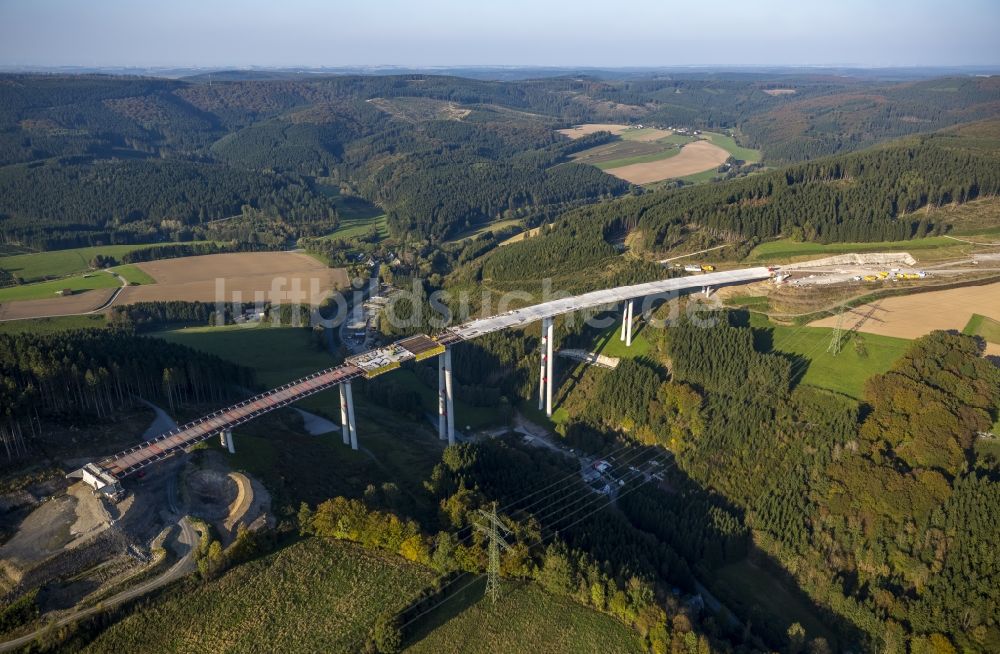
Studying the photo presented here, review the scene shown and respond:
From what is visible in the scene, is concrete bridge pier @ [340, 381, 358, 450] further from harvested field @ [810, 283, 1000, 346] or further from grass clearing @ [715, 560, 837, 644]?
harvested field @ [810, 283, 1000, 346]

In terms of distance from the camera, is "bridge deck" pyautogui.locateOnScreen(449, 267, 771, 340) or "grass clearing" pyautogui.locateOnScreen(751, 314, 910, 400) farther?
"bridge deck" pyautogui.locateOnScreen(449, 267, 771, 340)

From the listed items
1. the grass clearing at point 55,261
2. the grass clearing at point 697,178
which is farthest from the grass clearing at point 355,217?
the grass clearing at point 697,178

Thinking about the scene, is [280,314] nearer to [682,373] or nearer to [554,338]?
[554,338]

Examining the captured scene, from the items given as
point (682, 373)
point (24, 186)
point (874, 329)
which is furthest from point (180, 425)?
point (24, 186)

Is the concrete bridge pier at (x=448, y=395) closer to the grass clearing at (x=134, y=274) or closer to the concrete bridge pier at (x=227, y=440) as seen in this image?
the concrete bridge pier at (x=227, y=440)

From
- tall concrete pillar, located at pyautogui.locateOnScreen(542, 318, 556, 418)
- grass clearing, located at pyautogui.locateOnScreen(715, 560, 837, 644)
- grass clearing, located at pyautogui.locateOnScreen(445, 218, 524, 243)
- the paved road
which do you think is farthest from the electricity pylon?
grass clearing, located at pyautogui.locateOnScreen(445, 218, 524, 243)

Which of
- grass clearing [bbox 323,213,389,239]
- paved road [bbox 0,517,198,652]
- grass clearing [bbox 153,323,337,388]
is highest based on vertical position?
paved road [bbox 0,517,198,652]
